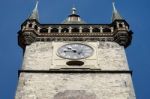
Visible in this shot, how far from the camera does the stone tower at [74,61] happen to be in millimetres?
20156

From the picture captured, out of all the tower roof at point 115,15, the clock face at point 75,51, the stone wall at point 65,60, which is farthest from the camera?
the tower roof at point 115,15

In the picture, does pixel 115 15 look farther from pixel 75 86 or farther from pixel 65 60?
pixel 75 86

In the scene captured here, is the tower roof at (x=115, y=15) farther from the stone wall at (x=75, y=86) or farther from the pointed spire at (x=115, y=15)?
the stone wall at (x=75, y=86)

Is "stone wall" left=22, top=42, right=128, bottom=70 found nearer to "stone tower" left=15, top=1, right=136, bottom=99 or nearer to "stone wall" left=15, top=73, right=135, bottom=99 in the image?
"stone tower" left=15, top=1, right=136, bottom=99

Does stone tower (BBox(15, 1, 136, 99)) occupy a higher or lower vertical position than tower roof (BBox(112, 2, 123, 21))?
lower

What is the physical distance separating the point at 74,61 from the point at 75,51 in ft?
3.74

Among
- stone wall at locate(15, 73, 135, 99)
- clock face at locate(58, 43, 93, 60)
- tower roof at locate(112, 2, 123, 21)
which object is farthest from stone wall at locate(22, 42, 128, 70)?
tower roof at locate(112, 2, 123, 21)

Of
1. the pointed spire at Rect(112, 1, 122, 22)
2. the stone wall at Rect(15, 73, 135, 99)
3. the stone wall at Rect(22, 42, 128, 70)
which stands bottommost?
the stone wall at Rect(15, 73, 135, 99)

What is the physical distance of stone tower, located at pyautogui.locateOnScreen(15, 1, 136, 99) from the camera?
20156 millimetres

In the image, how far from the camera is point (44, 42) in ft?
81.3

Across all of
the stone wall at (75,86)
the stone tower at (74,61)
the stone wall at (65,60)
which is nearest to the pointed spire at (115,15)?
the stone tower at (74,61)

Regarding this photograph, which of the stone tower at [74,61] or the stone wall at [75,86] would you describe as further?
the stone tower at [74,61]

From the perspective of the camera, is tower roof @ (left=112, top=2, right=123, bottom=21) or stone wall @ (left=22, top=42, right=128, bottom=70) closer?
stone wall @ (left=22, top=42, right=128, bottom=70)

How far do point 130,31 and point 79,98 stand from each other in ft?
23.7
